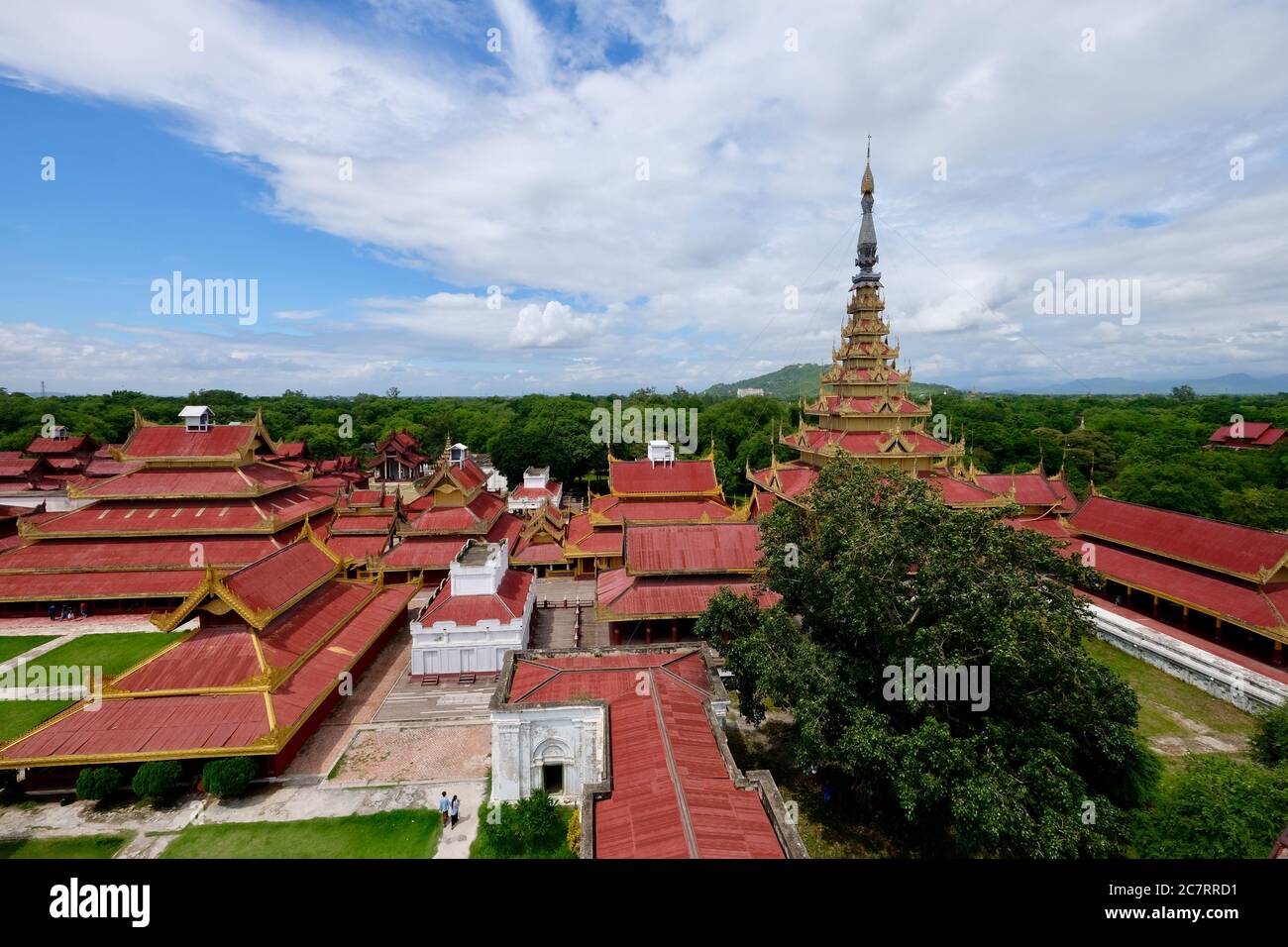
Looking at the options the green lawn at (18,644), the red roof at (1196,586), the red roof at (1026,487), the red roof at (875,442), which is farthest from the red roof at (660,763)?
the red roof at (1026,487)

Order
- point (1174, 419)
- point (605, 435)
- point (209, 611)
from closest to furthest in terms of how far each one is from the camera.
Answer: point (209, 611) → point (605, 435) → point (1174, 419)

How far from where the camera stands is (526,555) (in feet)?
96.8

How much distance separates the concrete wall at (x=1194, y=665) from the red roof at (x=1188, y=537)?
306 centimetres

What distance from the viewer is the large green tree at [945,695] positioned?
995 cm

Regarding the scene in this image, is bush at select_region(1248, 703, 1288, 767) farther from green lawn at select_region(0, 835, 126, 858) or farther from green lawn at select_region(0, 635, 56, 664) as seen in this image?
green lawn at select_region(0, 635, 56, 664)

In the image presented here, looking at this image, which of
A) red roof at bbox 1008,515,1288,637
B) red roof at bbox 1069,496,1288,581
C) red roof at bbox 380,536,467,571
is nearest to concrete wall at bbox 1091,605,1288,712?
red roof at bbox 1008,515,1288,637

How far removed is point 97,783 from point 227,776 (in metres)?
2.68

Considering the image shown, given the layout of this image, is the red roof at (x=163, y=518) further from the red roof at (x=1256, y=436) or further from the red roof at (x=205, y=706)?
the red roof at (x=1256, y=436)

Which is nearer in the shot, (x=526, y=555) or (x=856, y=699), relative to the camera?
(x=856, y=699)
